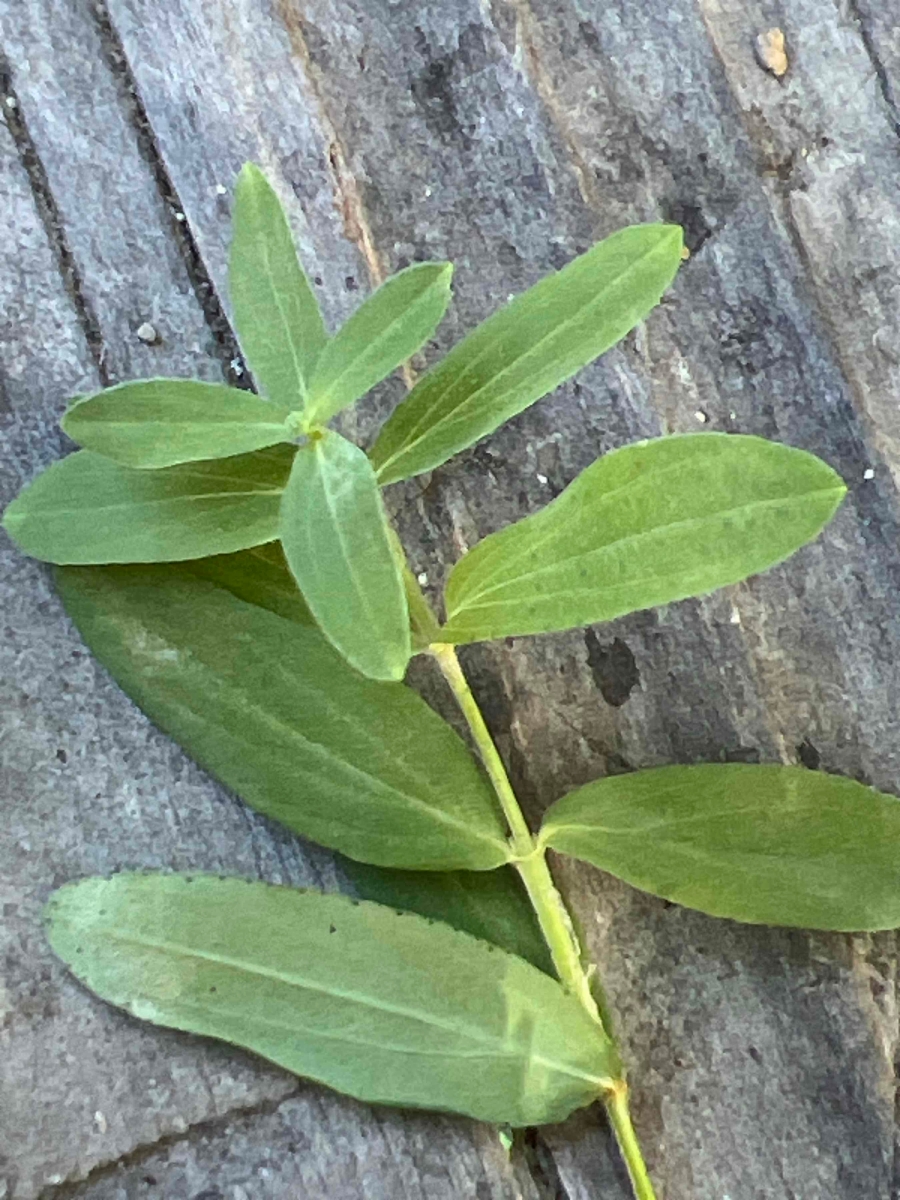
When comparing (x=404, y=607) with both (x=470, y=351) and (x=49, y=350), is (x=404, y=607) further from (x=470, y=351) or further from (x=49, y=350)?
(x=49, y=350)

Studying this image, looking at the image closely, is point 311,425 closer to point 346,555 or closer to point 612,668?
point 346,555

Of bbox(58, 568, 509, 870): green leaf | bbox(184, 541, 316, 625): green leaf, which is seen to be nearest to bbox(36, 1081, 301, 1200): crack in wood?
bbox(58, 568, 509, 870): green leaf

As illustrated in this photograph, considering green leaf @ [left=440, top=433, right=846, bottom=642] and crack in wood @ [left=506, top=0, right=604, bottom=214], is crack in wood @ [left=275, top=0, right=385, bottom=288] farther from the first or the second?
green leaf @ [left=440, top=433, right=846, bottom=642]

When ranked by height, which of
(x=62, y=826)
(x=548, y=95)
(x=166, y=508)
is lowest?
(x=62, y=826)

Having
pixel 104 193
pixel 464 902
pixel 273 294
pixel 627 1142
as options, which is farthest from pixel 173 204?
pixel 627 1142

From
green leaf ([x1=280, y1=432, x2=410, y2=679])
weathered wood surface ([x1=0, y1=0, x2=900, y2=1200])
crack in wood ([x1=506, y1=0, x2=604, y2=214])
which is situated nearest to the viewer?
green leaf ([x1=280, y1=432, x2=410, y2=679])

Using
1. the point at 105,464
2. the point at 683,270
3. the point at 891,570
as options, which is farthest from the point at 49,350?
the point at 891,570

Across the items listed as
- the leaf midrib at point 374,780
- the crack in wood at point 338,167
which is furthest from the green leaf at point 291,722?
the crack in wood at point 338,167
